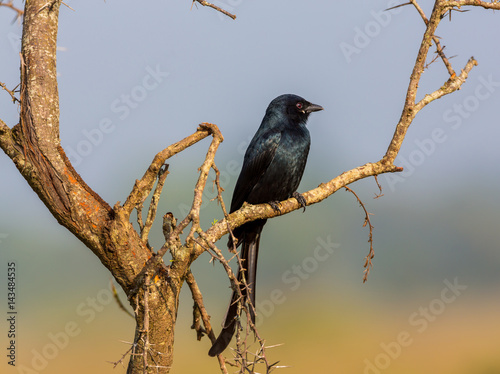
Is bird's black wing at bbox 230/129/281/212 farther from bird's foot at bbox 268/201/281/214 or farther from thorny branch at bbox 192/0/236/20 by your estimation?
thorny branch at bbox 192/0/236/20

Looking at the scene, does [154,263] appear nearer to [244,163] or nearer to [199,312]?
[199,312]

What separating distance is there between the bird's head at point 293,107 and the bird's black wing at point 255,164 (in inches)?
13.1

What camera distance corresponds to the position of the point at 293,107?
4.98 meters

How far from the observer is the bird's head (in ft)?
16.2

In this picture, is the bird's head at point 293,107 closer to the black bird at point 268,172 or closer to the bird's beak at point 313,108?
the bird's beak at point 313,108

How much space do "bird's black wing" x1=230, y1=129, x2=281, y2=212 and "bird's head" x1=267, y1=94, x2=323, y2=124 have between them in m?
0.33

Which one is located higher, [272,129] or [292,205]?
[272,129]

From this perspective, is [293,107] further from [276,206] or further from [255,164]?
[276,206]

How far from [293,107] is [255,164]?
767 mm

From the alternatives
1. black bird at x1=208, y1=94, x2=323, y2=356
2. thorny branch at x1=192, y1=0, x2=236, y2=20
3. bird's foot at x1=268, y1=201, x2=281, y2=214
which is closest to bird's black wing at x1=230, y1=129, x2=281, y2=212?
black bird at x1=208, y1=94, x2=323, y2=356

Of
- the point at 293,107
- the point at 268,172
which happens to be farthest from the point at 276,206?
the point at 293,107

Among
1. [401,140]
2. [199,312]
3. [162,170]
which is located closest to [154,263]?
[162,170]

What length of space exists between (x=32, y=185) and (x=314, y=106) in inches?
115

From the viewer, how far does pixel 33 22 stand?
295 cm
